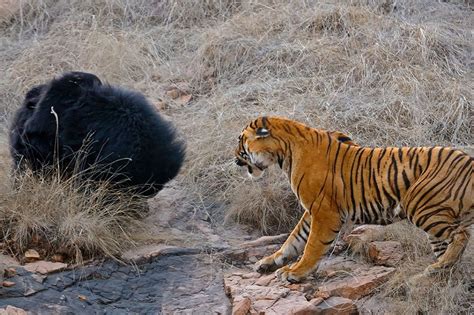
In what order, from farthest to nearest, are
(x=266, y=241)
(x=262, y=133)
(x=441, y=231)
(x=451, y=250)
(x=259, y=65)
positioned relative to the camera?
(x=259, y=65) < (x=266, y=241) < (x=262, y=133) < (x=451, y=250) < (x=441, y=231)

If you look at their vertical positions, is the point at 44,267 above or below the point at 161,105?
below

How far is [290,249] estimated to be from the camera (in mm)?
5867

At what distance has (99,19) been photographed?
10.8 m

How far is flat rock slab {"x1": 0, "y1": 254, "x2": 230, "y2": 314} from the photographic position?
18.6 ft

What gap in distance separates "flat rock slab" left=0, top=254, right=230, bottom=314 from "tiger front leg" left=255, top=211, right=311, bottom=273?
0.36 metres

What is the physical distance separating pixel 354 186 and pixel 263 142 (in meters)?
0.69

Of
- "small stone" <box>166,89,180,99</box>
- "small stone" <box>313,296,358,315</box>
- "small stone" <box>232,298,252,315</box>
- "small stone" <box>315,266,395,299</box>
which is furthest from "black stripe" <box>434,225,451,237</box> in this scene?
"small stone" <box>166,89,180,99</box>

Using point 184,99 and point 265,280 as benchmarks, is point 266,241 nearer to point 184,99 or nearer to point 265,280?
point 265,280

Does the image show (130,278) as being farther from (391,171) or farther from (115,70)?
(115,70)

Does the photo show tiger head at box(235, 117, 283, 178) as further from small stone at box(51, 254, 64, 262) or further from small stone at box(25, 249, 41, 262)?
small stone at box(25, 249, 41, 262)

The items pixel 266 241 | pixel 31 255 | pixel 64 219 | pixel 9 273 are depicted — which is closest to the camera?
pixel 9 273

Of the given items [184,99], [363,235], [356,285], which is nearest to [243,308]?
[356,285]

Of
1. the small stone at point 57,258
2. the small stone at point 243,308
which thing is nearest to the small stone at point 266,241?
the small stone at point 243,308

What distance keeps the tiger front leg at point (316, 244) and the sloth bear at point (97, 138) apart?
1643 millimetres
